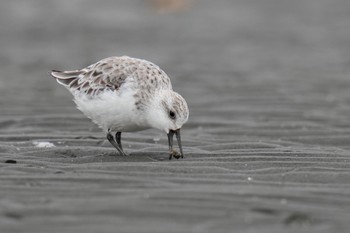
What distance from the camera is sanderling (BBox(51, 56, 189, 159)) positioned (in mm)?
8531

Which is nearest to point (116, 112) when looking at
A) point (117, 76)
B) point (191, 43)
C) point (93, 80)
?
point (117, 76)

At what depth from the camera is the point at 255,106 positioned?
12.7 meters

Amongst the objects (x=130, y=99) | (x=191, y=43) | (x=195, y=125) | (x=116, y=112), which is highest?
(x=191, y=43)

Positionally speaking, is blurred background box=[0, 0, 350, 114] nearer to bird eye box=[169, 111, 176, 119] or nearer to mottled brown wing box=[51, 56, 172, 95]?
mottled brown wing box=[51, 56, 172, 95]

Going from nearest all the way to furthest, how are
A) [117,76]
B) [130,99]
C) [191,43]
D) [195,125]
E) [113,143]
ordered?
[130,99] < [117,76] < [113,143] < [195,125] < [191,43]

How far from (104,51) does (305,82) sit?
5676 millimetres

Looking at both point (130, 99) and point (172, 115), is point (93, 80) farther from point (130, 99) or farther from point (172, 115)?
point (172, 115)

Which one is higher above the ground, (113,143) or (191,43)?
(191,43)

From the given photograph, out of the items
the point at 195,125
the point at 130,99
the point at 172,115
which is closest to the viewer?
the point at 172,115

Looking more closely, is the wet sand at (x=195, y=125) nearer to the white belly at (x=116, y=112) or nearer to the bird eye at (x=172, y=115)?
the white belly at (x=116, y=112)

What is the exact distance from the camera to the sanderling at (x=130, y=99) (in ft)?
28.0

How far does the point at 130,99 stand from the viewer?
862 centimetres

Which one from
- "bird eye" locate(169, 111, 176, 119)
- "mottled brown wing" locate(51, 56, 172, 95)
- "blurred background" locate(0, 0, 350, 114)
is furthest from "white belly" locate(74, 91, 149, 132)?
"blurred background" locate(0, 0, 350, 114)

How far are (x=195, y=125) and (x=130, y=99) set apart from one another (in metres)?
2.86
